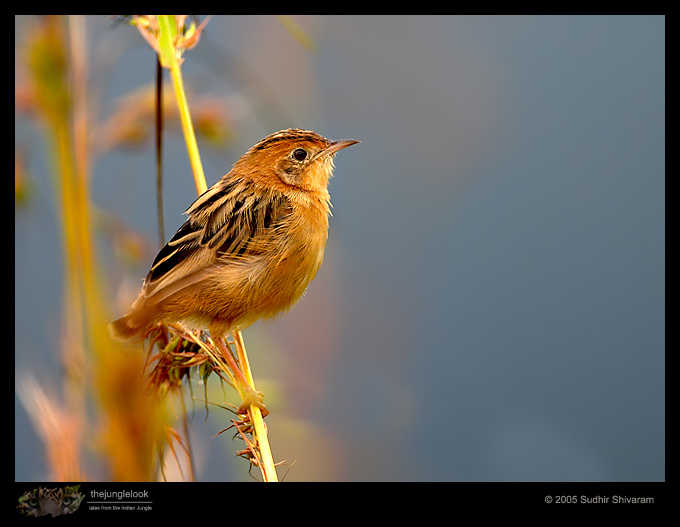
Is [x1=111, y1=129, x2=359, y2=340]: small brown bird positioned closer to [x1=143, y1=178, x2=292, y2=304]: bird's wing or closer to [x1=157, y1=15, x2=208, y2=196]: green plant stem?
[x1=143, y1=178, x2=292, y2=304]: bird's wing

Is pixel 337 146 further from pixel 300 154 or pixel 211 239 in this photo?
pixel 211 239

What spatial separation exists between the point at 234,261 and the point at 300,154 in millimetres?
973

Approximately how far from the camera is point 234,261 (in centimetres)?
373

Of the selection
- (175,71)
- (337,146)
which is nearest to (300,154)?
(337,146)

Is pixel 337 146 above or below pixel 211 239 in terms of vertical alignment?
above

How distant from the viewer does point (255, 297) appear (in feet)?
12.2

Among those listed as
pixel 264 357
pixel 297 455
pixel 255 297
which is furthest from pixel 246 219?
pixel 297 455

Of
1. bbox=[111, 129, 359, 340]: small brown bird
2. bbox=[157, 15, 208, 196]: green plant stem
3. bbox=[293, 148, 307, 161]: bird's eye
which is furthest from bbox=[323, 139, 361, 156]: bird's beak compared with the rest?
bbox=[157, 15, 208, 196]: green plant stem

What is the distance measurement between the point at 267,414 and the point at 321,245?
113cm

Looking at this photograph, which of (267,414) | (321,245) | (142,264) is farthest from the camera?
(321,245)

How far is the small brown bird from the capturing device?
3664mm

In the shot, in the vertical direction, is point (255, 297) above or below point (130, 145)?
below
